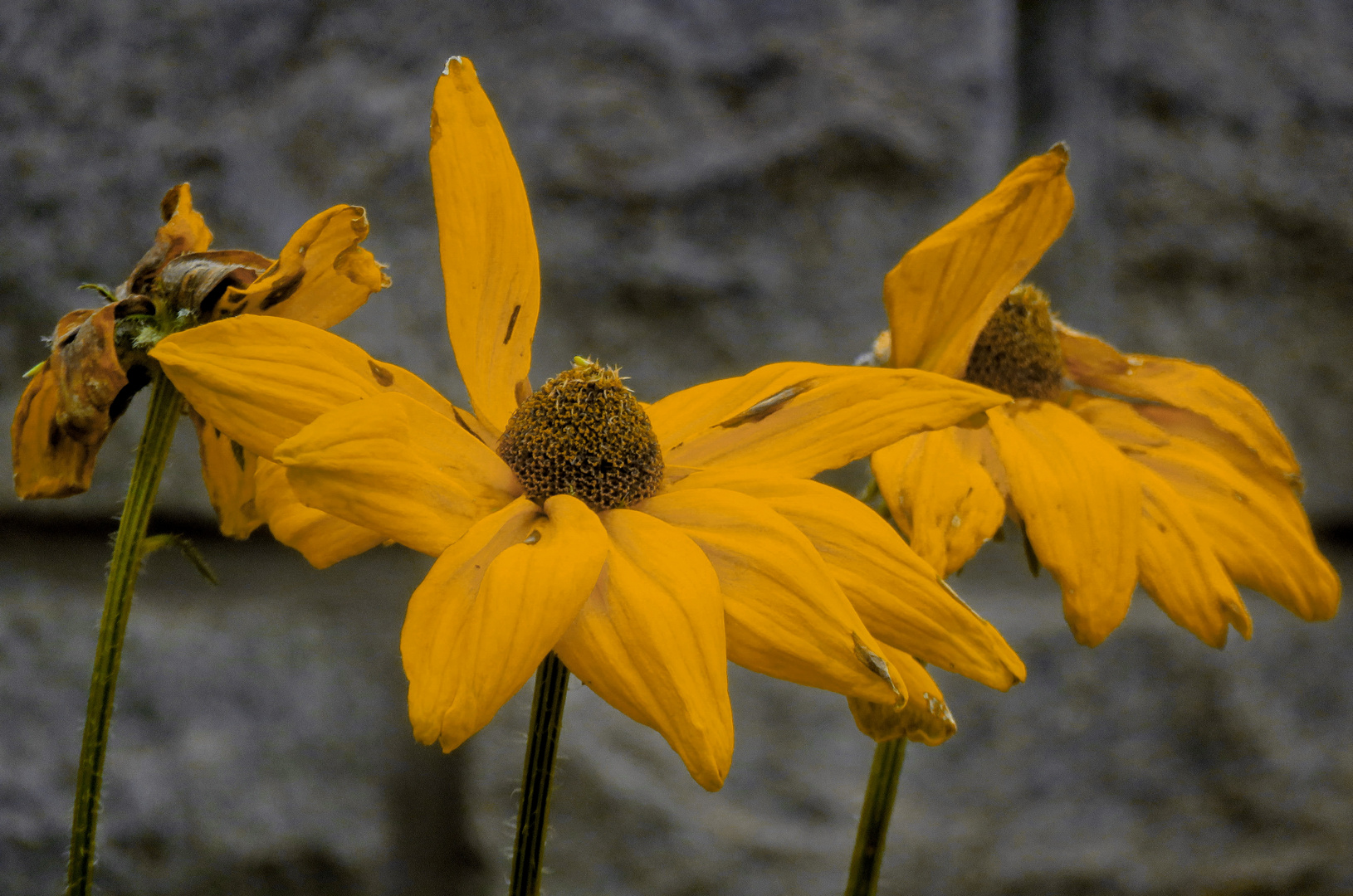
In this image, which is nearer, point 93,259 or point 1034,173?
point 1034,173

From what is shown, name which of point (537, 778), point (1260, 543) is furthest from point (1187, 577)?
point (537, 778)

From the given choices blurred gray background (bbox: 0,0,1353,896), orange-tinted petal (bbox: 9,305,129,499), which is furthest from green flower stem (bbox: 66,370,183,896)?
blurred gray background (bbox: 0,0,1353,896)

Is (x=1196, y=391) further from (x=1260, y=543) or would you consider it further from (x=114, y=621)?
(x=114, y=621)

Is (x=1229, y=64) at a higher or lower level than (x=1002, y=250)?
higher

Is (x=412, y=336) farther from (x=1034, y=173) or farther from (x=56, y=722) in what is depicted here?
(x=1034, y=173)

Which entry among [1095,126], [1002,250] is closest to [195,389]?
[1002,250]

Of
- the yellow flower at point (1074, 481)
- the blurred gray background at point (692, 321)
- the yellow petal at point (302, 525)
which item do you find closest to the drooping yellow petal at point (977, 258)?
the yellow flower at point (1074, 481)

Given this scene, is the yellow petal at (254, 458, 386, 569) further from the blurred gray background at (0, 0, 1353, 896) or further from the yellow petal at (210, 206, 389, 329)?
the blurred gray background at (0, 0, 1353, 896)
